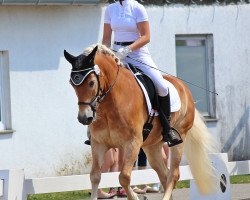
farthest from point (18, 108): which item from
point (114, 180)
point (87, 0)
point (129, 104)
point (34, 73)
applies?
point (129, 104)

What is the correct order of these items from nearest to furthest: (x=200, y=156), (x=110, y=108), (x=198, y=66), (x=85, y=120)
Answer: (x=85, y=120) < (x=110, y=108) < (x=200, y=156) < (x=198, y=66)

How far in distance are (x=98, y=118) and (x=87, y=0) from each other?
23.9 feet

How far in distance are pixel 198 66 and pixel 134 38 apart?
842cm

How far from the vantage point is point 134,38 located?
36.2 ft

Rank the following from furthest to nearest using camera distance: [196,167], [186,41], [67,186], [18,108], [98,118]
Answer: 1. [186,41]
2. [18,108]
3. [196,167]
4. [67,186]
5. [98,118]

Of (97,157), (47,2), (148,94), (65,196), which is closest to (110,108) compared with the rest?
(97,157)

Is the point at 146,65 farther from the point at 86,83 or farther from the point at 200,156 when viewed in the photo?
the point at 200,156

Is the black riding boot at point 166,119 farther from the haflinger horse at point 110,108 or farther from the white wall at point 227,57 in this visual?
the white wall at point 227,57

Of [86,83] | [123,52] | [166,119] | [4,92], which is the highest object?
[123,52]

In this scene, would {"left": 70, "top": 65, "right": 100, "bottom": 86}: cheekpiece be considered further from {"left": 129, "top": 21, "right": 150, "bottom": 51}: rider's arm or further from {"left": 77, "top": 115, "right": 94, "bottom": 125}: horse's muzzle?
{"left": 129, "top": 21, "right": 150, "bottom": 51}: rider's arm

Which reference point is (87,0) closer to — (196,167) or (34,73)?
(34,73)

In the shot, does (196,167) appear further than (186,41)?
No

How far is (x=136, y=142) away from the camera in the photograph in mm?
10414

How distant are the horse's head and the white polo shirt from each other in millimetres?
1136
